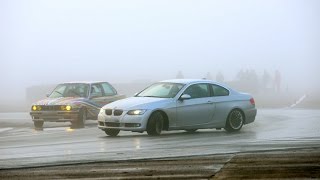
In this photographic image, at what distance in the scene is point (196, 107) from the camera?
16.5m

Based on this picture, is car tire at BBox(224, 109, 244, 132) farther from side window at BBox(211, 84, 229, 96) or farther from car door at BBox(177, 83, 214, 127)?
car door at BBox(177, 83, 214, 127)

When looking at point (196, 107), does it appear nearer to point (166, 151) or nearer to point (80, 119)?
point (166, 151)

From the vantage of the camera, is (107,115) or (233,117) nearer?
(107,115)

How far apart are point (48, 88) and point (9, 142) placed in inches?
3663

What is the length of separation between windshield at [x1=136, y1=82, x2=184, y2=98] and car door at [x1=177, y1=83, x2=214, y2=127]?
266mm

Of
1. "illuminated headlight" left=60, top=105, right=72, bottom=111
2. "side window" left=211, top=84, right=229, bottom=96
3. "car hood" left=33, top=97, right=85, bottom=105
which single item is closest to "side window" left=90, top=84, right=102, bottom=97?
"car hood" left=33, top=97, right=85, bottom=105

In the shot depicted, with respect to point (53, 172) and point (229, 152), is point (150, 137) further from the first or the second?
point (53, 172)

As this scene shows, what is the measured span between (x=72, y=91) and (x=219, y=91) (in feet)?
21.1

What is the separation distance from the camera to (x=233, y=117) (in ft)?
57.5

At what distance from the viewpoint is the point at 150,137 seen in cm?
1498

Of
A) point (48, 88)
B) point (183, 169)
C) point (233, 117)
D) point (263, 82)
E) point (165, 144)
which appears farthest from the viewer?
point (263, 82)

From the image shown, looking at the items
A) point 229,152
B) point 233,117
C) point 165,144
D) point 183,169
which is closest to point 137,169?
point 183,169

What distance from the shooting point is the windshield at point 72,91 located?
21.9 m

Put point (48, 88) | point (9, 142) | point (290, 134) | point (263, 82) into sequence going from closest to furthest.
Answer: point (9, 142) → point (290, 134) → point (48, 88) → point (263, 82)
